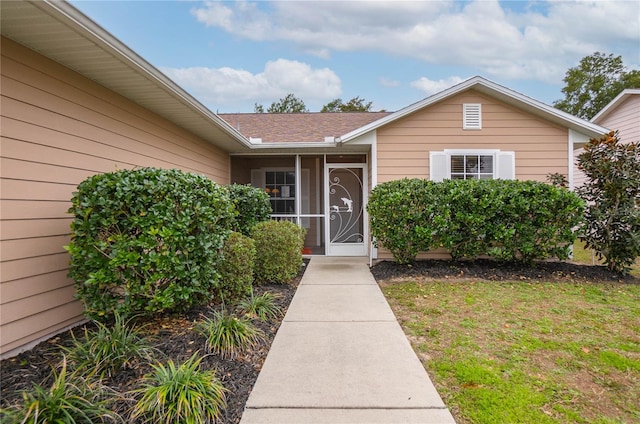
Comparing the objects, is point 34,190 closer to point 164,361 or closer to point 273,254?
point 164,361

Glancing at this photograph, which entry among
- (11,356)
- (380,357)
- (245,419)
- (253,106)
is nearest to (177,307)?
(11,356)

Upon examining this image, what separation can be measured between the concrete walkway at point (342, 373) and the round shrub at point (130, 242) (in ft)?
4.26

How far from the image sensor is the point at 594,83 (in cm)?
2495

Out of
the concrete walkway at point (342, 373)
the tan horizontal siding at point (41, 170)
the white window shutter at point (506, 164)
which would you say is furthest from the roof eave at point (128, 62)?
the white window shutter at point (506, 164)

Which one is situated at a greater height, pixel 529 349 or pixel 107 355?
pixel 107 355

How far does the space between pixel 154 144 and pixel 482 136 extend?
6506mm

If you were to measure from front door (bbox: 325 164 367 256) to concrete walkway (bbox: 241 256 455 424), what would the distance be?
3744mm

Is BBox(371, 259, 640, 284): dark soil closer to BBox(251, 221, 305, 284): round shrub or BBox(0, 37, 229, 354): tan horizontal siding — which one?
BBox(251, 221, 305, 284): round shrub

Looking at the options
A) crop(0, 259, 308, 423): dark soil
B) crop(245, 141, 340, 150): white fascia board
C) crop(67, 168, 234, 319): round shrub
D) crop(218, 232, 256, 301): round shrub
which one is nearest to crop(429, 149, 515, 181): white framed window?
crop(245, 141, 340, 150): white fascia board

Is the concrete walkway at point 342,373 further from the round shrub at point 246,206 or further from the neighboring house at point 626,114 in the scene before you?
the neighboring house at point 626,114

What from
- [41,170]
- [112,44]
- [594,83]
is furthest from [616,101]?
[594,83]

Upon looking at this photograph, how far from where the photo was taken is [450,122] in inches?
278

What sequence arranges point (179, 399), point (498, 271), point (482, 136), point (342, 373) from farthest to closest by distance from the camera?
point (482, 136), point (498, 271), point (342, 373), point (179, 399)

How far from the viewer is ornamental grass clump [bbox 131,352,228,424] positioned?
197 centimetres
